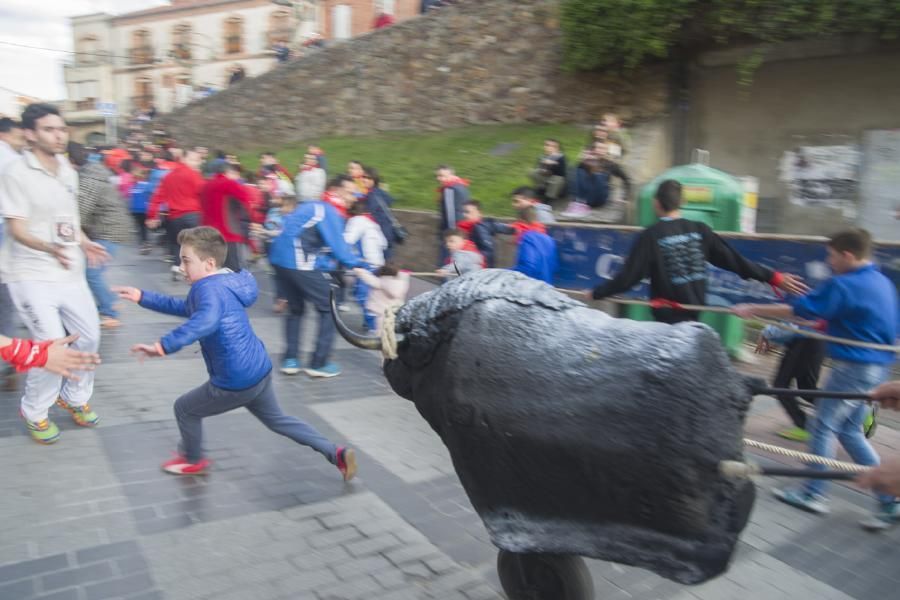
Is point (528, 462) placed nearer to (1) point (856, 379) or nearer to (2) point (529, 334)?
(2) point (529, 334)

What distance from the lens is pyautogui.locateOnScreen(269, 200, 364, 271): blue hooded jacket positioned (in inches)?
247

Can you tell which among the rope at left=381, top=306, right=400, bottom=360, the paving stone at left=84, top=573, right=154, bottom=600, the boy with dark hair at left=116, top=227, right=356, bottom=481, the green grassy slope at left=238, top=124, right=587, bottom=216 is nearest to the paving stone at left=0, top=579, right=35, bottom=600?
the paving stone at left=84, top=573, right=154, bottom=600

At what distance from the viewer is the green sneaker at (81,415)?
16.1 ft

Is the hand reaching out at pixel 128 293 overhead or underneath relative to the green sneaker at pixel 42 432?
overhead

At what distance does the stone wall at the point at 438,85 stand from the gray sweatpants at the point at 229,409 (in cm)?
1146

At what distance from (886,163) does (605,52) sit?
524 cm

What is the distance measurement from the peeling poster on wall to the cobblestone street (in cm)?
713

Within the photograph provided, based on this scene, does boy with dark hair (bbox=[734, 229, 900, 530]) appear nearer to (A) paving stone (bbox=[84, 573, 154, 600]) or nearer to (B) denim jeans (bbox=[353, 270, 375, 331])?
(A) paving stone (bbox=[84, 573, 154, 600])

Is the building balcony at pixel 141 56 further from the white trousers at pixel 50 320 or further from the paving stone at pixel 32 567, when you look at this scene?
the paving stone at pixel 32 567

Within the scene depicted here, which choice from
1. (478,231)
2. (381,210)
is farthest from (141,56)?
(478,231)

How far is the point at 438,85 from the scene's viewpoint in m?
17.8

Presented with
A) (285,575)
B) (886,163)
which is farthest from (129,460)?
(886,163)

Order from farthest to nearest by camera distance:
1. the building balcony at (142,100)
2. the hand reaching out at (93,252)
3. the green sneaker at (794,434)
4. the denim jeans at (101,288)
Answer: the building balcony at (142,100) → the denim jeans at (101,288) → the green sneaker at (794,434) → the hand reaching out at (93,252)

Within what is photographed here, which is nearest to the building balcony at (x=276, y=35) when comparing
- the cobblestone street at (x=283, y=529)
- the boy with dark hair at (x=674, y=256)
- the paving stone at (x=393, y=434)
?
the paving stone at (x=393, y=434)
